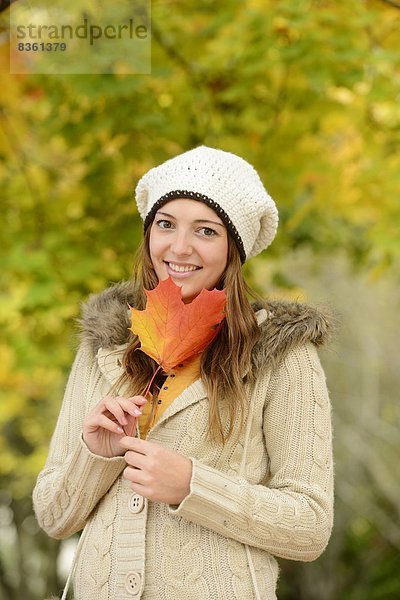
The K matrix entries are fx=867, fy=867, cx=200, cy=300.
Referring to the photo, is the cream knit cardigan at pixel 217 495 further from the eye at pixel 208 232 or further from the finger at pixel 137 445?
the eye at pixel 208 232

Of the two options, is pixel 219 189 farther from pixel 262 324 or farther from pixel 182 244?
pixel 262 324

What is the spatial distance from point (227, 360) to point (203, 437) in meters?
0.18

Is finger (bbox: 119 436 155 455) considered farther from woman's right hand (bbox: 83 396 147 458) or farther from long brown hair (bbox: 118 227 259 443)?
long brown hair (bbox: 118 227 259 443)

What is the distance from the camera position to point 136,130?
4.00 meters

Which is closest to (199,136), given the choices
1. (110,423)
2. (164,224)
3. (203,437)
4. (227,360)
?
(164,224)

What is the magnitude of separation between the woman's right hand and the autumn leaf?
0.12m

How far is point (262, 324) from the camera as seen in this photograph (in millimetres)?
2055

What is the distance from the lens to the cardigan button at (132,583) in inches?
72.5

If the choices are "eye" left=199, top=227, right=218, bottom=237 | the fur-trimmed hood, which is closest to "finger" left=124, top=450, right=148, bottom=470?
the fur-trimmed hood

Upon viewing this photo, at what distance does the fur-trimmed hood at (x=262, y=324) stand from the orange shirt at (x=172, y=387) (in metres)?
0.15

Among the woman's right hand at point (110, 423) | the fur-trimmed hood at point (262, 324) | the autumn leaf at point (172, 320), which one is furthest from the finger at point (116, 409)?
the fur-trimmed hood at point (262, 324)

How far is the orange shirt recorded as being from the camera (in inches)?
77.6

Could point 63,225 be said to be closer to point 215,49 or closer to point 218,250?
point 215,49

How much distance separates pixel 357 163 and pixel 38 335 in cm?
182
